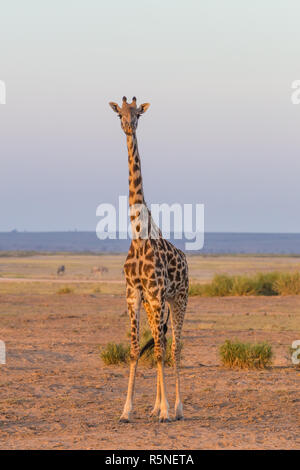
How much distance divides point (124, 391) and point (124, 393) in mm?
172

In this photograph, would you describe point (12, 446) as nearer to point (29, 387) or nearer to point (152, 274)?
point (152, 274)

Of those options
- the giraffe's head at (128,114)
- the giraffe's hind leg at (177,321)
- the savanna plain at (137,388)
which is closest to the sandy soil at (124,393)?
the savanna plain at (137,388)

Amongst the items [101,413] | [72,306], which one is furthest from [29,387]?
[72,306]

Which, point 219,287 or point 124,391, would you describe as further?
point 219,287

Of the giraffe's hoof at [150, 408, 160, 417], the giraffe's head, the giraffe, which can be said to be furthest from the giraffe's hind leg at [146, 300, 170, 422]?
the giraffe's head

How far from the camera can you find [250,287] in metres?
30.7

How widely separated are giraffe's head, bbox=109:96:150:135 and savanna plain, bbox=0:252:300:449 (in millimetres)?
3370

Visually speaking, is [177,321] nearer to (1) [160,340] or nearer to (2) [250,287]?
(1) [160,340]

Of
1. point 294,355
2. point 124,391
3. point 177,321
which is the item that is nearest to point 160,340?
point 177,321

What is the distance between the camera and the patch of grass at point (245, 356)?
46.9 feet

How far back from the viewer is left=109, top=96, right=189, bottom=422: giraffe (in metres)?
9.77

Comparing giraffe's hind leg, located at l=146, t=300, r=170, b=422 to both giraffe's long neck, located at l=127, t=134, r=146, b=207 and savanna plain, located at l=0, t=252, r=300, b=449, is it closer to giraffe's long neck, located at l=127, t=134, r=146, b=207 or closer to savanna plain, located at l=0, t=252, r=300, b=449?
savanna plain, located at l=0, t=252, r=300, b=449
